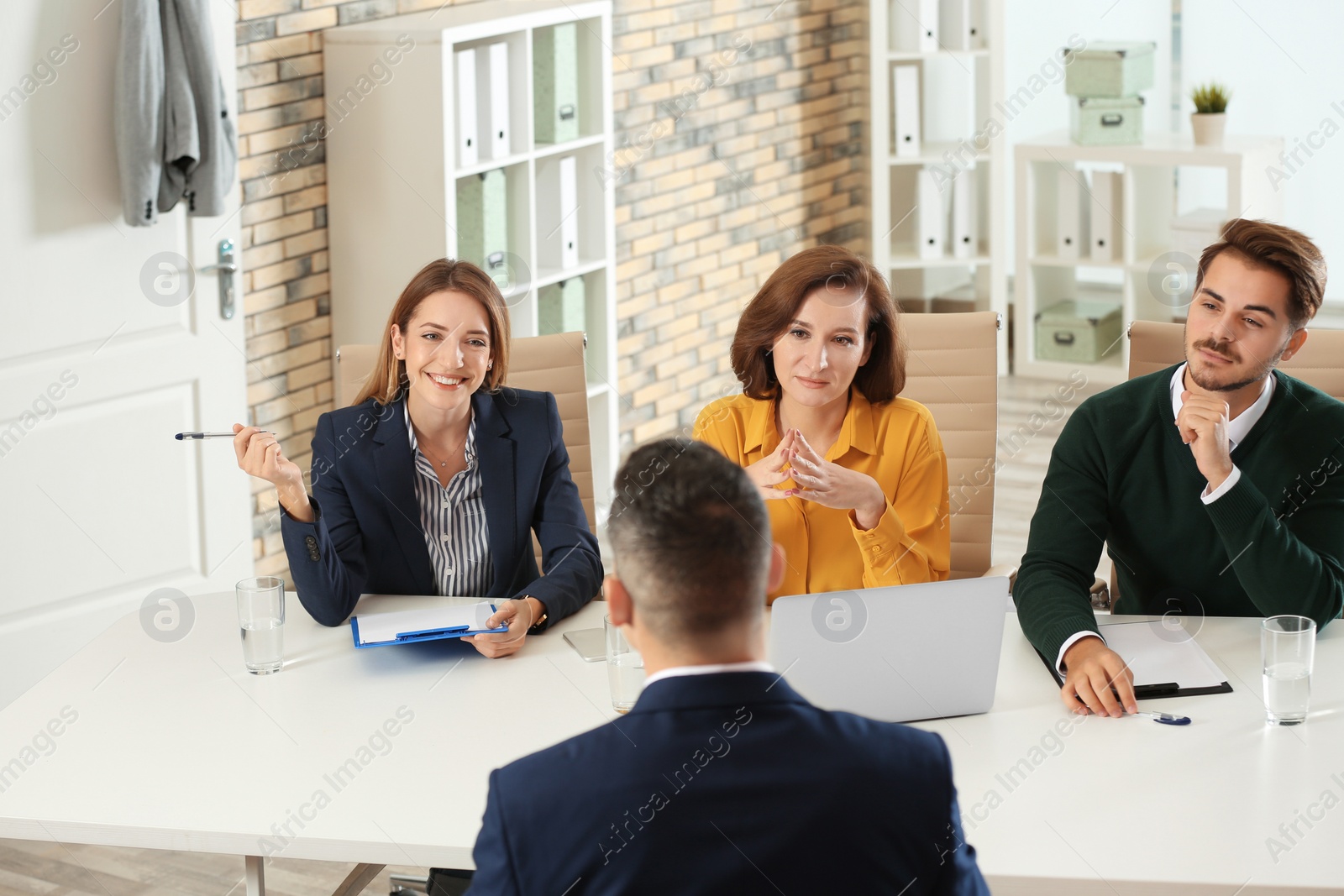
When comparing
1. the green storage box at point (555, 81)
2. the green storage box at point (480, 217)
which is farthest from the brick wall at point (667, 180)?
the green storage box at point (480, 217)

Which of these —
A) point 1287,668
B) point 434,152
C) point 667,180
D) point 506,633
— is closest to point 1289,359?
point 1287,668

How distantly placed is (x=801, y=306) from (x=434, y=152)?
6.42 feet

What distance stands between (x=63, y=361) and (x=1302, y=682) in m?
2.87

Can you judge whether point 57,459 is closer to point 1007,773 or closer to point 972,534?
point 972,534

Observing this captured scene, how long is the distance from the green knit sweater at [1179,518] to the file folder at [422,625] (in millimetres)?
838

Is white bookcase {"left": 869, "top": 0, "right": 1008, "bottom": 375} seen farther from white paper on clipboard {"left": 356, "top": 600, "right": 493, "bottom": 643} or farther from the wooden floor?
white paper on clipboard {"left": 356, "top": 600, "right": 493, "bottom": 643}

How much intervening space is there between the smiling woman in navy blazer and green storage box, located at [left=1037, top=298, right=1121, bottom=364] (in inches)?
167

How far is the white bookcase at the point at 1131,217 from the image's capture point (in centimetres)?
597

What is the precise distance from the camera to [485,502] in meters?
2.58

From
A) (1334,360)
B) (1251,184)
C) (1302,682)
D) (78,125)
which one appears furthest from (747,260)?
(1302,682)

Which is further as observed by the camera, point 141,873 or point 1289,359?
point 141,873

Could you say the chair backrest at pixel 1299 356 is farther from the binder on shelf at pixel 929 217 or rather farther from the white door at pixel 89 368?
the binder on shelf at pixel 929 217

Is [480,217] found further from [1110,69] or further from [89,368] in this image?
[1110,69]

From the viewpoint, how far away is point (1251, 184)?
5.97 meters
